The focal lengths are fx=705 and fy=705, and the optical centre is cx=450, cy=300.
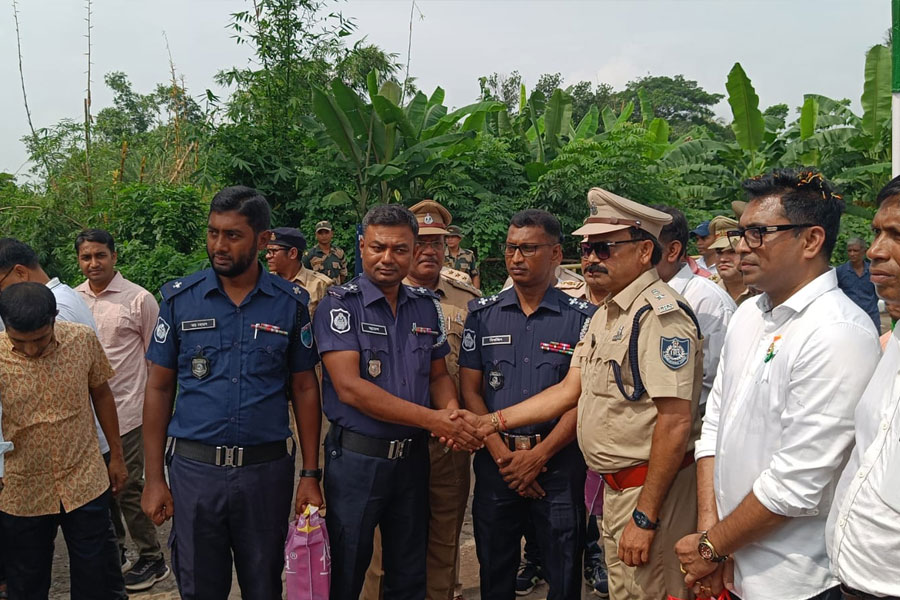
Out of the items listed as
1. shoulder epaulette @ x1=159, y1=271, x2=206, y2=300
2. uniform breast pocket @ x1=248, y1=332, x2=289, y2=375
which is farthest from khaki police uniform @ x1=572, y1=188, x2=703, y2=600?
shoulder epaulette @ x1=159, y1=271, x2=206, y2=300

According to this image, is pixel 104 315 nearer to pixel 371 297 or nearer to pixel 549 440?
pixel 371 297

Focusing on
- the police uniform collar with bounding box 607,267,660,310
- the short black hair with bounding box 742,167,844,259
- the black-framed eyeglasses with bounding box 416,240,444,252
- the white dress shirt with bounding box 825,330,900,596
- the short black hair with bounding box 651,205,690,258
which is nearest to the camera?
the white dress shirt with bounding box 825,330,900,596

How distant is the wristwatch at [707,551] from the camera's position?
2123 mm

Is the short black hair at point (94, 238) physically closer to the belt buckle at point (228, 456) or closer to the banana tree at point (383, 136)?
the belt buckle at point (228, 456)

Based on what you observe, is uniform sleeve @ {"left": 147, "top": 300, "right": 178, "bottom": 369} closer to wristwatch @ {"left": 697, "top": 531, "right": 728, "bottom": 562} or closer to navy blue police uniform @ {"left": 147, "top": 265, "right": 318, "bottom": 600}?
navy blue police uniform @ {"left": 147, "top": 265, "right": 318, "bottom": 600}

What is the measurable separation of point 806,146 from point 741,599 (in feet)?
40.2

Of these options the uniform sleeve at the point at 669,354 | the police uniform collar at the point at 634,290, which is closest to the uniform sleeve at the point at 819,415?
the uniform sleeve at the point at 669,354

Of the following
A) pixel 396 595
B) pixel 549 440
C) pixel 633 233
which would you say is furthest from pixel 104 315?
pixel 633 233

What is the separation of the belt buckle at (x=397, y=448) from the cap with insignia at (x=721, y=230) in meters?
3.06

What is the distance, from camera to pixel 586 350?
2943 millimetres

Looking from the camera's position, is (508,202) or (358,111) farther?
(508,202)

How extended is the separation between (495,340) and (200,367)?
1299mm

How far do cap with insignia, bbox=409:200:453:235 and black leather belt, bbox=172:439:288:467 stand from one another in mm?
1548

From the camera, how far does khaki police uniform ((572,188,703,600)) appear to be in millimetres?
2547
